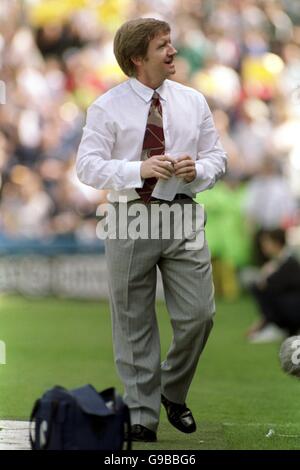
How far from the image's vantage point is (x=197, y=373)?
34.5 feet

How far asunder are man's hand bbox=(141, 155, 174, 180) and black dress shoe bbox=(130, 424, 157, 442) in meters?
1.29

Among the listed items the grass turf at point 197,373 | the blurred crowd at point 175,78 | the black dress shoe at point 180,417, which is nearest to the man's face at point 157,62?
the black dress shoe at point 180,417

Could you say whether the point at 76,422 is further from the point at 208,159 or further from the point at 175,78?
the point at 175,78

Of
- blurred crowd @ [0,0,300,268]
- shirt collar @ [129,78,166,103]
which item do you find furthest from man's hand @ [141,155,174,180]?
blurred crowd @ [0,0,300,268]

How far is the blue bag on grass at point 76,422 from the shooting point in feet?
18.4

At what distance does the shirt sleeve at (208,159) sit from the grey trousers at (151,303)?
0.43 ft

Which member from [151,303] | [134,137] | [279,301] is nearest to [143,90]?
[134,137]

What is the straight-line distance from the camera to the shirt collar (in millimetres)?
6688

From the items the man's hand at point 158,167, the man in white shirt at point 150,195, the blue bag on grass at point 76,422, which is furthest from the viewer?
the man in white shirt at point 150,195

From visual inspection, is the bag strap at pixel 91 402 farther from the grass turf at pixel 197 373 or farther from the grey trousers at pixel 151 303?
the grey trousers at pixel 151 303

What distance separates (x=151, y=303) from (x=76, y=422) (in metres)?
1.36

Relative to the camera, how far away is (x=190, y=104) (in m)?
6.81

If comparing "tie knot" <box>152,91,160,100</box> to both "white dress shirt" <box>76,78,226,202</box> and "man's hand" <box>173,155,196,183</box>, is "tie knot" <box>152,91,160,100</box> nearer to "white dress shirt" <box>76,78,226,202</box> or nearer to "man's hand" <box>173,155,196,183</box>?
"white dress shirt" <box>76,78,226,202</box>

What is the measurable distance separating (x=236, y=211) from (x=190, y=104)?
11.1 meters
